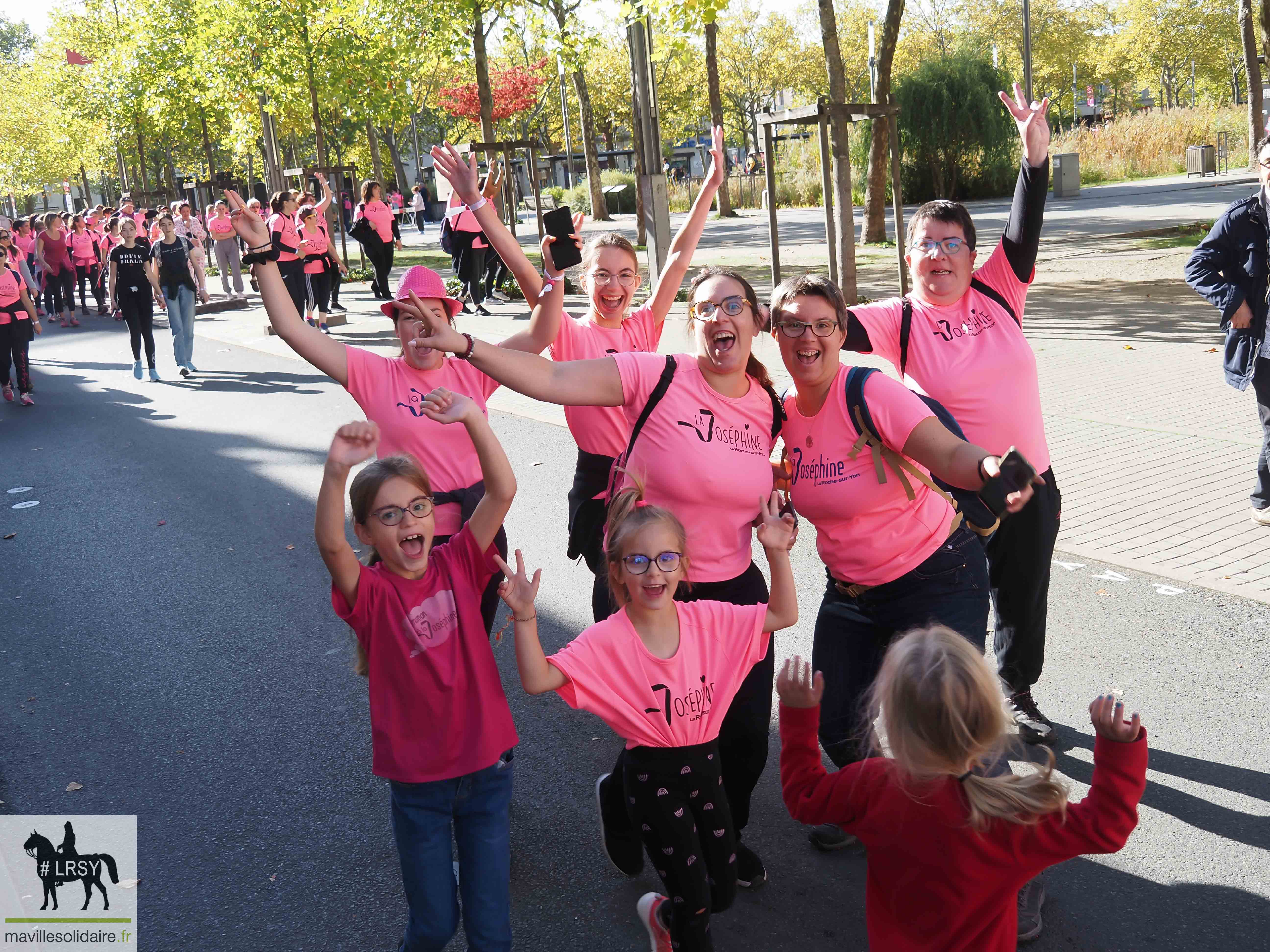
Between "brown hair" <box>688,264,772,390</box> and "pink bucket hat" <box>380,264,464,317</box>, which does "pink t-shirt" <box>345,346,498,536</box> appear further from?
"brown hair" <box>688,264,772,390</box>

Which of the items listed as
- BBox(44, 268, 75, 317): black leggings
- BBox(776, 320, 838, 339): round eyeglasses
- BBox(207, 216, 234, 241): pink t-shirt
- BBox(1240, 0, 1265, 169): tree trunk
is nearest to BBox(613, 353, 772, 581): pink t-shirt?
BBox(776, 320, 838, 339): round eyeglasses

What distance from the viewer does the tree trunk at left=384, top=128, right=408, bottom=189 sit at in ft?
185

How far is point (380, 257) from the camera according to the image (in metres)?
19.3

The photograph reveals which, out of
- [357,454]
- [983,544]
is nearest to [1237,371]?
[983,544]

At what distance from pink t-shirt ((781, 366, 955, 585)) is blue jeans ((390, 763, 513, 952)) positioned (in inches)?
47.3

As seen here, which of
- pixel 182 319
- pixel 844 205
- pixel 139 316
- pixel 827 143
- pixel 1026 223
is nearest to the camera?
pixel 1026 223

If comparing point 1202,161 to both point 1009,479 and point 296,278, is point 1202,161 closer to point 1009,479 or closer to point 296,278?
point 296,278

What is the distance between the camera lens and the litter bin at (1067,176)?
3150 centimetres

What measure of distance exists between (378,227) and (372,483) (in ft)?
55.7

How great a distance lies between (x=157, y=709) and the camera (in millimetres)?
Answer: 5266

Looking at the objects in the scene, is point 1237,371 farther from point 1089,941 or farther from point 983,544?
point 1089,941

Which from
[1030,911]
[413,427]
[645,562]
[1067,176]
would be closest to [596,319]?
[413,427]

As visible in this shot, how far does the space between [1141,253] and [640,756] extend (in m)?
17.2

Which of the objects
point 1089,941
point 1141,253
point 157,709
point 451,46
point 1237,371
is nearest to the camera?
point 1089,941
